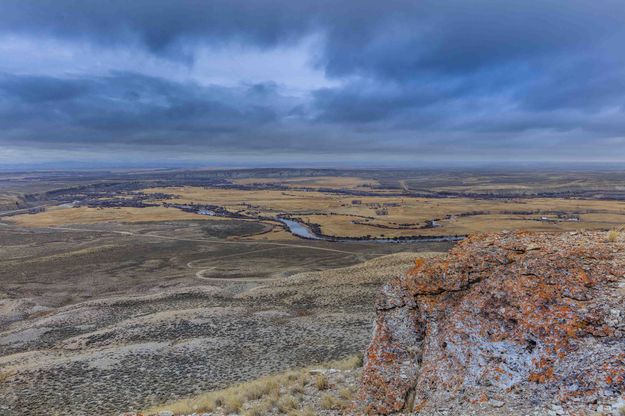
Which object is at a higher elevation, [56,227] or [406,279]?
[406,279]

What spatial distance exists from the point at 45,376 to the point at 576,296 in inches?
869

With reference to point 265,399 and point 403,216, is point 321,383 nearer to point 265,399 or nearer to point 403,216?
point 265,399

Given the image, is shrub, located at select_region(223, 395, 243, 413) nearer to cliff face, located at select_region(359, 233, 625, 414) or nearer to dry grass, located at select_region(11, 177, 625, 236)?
cliff face, located at select_region(359, 233, 625, 414)

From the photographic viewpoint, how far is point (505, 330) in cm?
880

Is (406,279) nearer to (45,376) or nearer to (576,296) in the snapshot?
(576,296)

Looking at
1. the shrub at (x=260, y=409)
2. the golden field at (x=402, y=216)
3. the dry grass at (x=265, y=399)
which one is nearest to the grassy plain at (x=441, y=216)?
the golden field at (x=402, y=216)

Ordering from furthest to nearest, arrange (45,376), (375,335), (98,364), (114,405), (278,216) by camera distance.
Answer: (278,216) → (98,364) → (45,376) → (114,405) → (375,335)

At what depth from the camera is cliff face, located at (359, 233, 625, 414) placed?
297 inches

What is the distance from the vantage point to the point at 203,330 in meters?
26.0

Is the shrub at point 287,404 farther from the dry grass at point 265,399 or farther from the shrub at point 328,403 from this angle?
the shrub at point 328,403

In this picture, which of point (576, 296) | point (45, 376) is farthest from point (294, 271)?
point (576, 296)

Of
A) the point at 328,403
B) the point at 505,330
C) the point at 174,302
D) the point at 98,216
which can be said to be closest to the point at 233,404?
the point at 328,403

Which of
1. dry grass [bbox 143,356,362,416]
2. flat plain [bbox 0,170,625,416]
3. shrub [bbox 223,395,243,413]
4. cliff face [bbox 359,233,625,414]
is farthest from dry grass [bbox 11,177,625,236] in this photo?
cliff face [bbox 359,233,625,414]

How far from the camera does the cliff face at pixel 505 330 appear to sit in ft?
24.7
